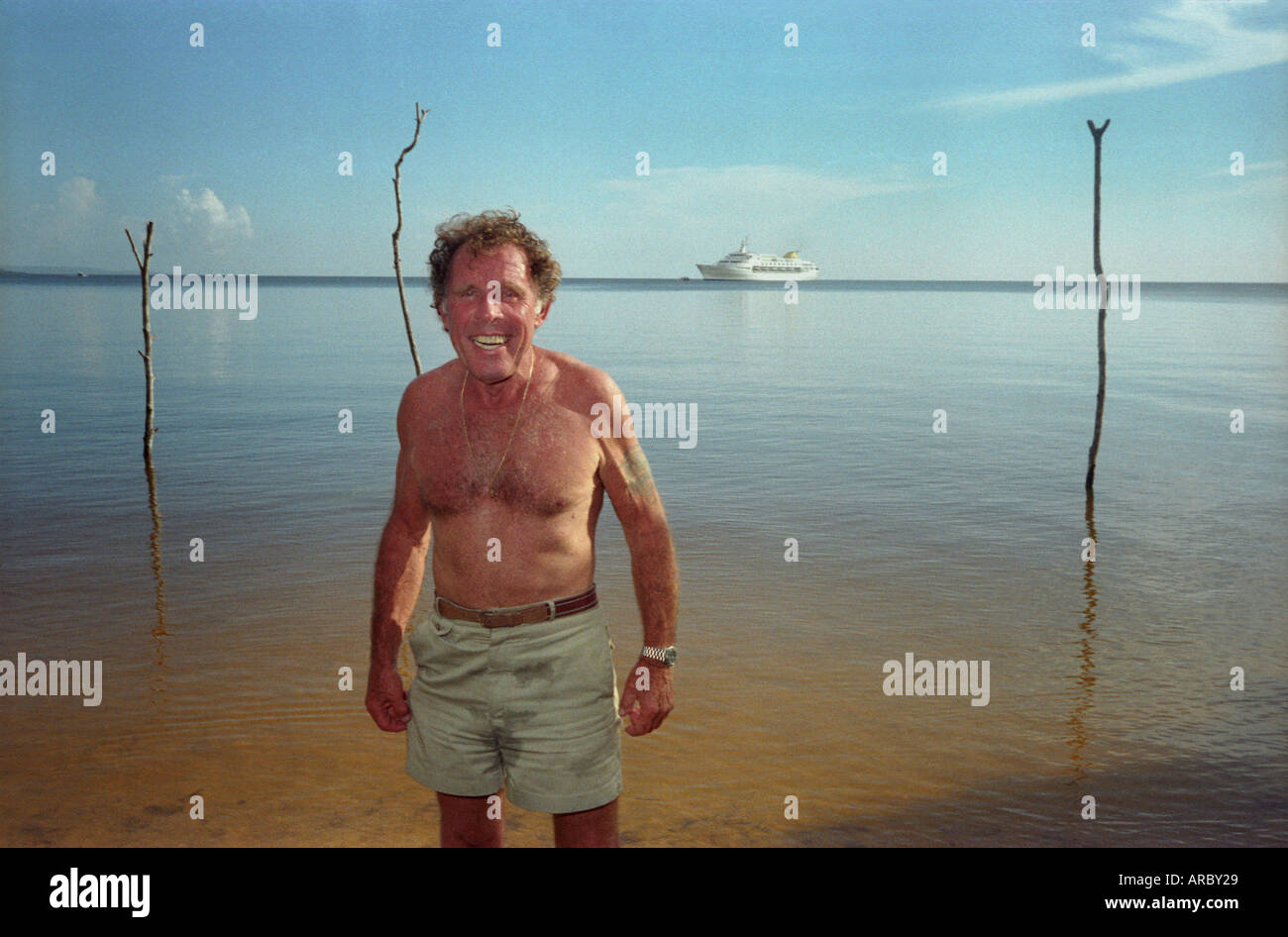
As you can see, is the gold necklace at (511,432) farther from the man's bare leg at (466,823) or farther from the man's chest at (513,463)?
the man's bare leg at (466,823)

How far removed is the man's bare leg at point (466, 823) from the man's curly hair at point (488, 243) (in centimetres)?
139

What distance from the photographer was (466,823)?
3139mm

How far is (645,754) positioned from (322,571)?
4.64 m

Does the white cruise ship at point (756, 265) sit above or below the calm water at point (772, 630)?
above

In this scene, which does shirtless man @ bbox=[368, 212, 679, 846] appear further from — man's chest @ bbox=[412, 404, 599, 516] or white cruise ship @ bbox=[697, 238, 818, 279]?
white cruise ship @ bbox=[697, 238, 818, 279]

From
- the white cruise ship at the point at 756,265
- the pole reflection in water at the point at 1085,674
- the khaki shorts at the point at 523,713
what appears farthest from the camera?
the white cruise ship at the point at 756,265

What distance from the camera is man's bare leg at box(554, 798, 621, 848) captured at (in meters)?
3.09

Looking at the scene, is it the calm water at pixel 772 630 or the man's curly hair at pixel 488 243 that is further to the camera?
the calm water at pixel 772 630

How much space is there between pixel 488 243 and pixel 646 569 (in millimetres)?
976

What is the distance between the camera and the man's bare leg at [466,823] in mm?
3129

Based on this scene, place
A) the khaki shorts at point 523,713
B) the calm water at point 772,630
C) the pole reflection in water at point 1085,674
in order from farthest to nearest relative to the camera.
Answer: the pole reflection in water at point 1085,674 < the calm water at point 772,630 < the khaki shorts at point 523,713

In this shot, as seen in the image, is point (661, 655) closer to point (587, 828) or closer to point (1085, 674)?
point (587, 828)

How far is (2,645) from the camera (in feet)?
25.7

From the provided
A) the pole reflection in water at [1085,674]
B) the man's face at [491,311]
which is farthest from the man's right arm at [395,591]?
the pole reflection in water at [1085,674]
